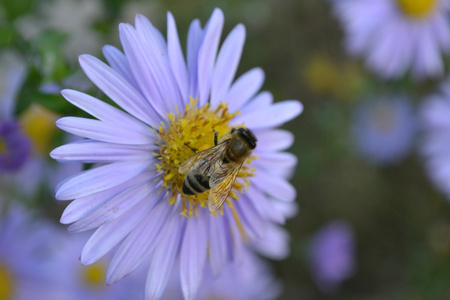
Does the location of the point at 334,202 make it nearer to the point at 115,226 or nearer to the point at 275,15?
the point at 275,15

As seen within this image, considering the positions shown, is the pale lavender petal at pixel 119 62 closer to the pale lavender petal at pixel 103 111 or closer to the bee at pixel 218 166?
the pale lavender petal at pixel 103 111

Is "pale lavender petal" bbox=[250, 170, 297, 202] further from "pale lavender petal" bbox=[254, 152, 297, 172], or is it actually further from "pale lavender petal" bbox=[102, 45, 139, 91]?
"pale lavender petal" bbox=[102, 45, 139, 91]

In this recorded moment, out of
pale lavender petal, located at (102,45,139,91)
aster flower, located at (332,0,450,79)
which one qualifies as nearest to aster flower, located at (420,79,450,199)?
aster flower, located at (332,0,450,79)

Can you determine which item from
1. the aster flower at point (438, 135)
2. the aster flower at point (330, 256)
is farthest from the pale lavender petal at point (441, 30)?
the aster flower at point (330, 256)

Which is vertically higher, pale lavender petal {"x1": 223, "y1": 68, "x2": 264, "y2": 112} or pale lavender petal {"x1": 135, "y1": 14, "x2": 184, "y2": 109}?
pale lavender petal {"x1": 135, "y1": 14, "x2": 184, "y2": 109}

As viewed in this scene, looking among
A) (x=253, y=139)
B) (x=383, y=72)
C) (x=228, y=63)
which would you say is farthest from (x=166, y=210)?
(x=383, y=72)

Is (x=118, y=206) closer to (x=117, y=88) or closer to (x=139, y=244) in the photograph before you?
(x=139, y=244)

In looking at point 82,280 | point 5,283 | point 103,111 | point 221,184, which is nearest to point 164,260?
point 221,184
